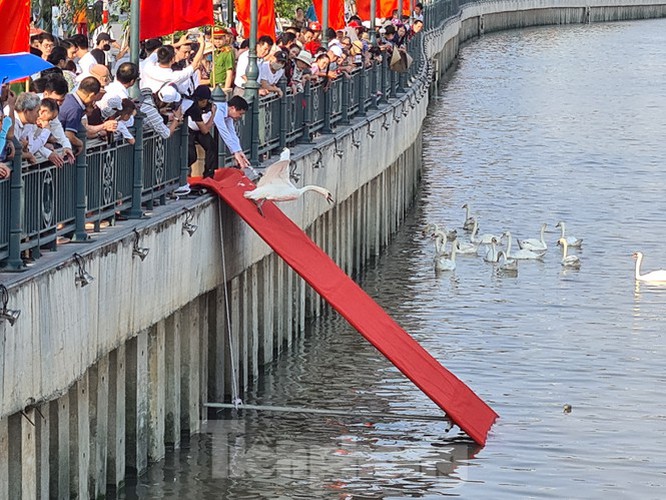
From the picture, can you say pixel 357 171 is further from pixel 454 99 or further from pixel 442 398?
pixel 454 99

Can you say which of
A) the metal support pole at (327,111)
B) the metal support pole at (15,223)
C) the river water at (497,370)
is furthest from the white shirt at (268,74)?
the metal support pole at (15,223)

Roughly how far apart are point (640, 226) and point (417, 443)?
23016mm

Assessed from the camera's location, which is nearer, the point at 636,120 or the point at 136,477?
the point at 136,477

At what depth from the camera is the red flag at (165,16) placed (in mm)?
23328

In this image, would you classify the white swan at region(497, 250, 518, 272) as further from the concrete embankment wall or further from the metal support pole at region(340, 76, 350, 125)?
the concrete embankment wall

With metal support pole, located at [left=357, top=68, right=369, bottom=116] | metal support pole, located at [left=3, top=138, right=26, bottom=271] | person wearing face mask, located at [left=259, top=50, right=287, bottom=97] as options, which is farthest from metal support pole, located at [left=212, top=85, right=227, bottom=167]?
metal support pole, located at [left=357, top=68, right=369, bottom=116]

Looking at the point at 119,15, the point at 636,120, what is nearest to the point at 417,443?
the point at 119,15

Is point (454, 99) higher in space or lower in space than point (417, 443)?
lower

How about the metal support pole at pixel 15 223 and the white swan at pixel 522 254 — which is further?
the white swan at pixel 522 254

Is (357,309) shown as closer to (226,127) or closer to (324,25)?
(226,127)

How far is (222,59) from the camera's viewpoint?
27.2m

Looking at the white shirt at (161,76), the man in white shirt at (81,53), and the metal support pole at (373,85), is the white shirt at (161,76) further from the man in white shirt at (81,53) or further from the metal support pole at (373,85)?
the metal support pole at (373,85)

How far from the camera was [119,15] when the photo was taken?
51.4 m

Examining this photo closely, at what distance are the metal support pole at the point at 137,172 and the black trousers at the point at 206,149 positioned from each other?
8.99 feet
